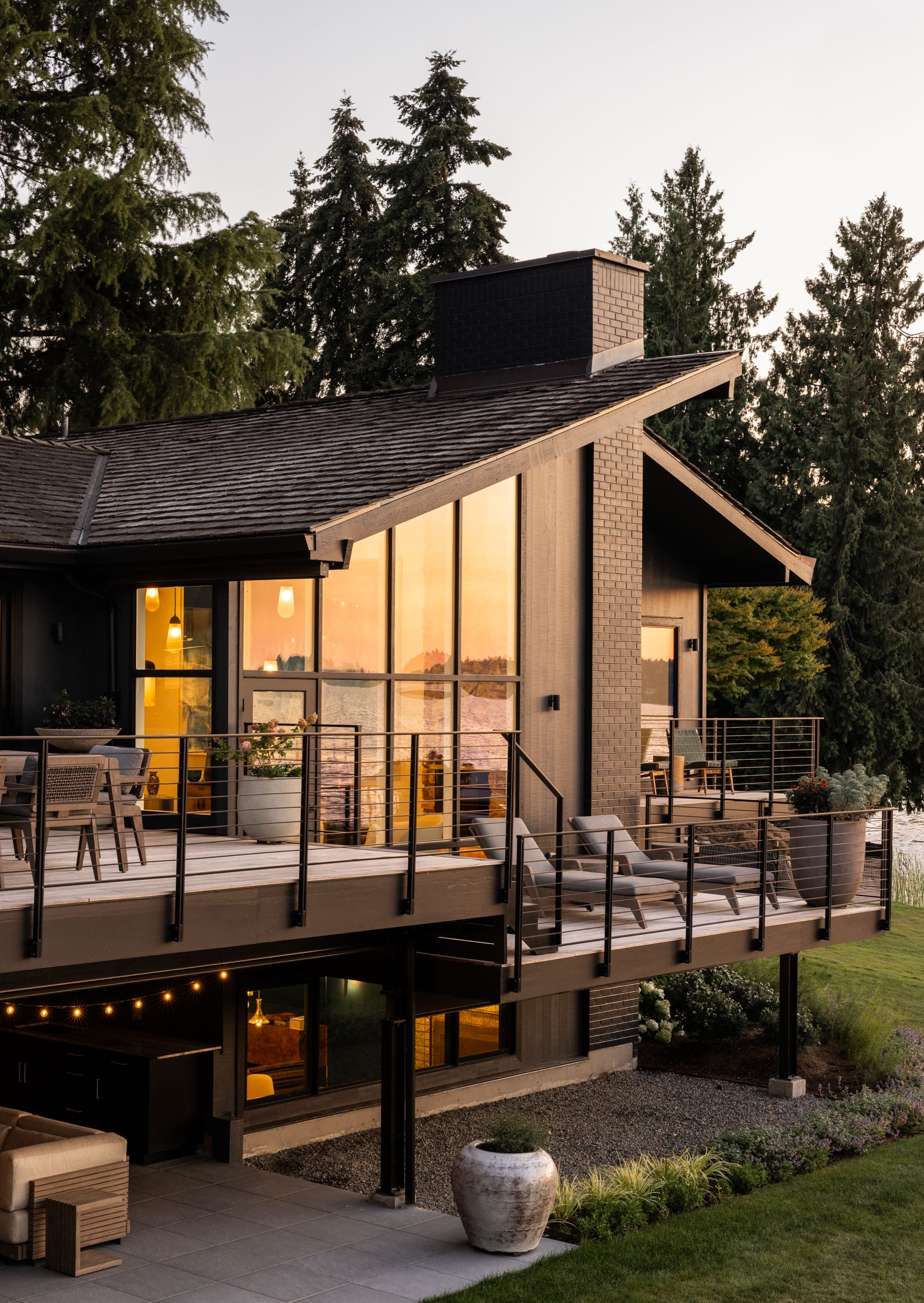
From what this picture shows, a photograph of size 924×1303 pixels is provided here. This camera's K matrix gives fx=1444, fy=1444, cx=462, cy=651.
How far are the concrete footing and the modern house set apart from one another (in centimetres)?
154

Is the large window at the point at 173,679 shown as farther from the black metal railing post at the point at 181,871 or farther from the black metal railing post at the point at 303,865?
the black metal railing post at the point at 181,871

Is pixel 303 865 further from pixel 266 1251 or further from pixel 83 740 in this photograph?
pixel 83 740

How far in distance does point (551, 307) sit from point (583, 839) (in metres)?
5.51

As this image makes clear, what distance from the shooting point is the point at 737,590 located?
27.6m

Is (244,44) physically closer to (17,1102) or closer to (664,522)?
(664,522)

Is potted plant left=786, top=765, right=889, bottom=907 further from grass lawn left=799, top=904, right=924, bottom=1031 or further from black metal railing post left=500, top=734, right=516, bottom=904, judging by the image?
grass lawn left=799, top=904, right=924, bottom=1031

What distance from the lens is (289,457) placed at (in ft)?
42.7

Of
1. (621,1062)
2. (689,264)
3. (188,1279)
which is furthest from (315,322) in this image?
(188,1279)

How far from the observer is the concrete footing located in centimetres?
1480

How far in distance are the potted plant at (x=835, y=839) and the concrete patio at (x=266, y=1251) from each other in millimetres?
4530

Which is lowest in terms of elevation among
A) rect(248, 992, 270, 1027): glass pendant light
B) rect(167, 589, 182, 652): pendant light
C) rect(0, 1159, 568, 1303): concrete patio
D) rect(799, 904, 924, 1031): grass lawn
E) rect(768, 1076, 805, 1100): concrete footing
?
rect(799, 904, 924, 1031): grass lawn

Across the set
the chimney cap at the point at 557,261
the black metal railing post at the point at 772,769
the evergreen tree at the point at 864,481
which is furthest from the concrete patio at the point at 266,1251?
the evergreen tree at the point at 864,481

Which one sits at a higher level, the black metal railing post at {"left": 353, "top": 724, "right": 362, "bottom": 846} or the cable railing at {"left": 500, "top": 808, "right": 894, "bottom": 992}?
the black metal railing post at {"left": 353, "top": 724, "right": 362, "bottom": 846}

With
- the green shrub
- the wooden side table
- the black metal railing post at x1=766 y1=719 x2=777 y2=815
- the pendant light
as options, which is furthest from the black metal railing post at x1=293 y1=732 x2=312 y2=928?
the black metal railing post at x1=766 y1=719 x2=777 y2=815
